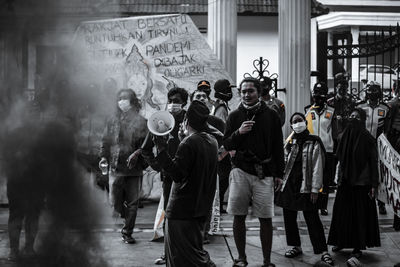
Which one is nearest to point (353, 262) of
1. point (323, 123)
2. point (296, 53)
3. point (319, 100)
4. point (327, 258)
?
point (327, 258)

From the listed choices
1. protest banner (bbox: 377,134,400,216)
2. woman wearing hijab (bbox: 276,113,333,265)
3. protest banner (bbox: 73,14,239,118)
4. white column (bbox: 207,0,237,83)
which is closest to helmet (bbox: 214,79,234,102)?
protest banner (bbox: 73,14,239,118)

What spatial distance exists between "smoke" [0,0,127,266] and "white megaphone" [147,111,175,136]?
836mm

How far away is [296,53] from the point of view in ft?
39.5

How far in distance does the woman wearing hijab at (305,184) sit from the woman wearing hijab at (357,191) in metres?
0.28

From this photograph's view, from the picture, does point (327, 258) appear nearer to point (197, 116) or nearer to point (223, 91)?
point (197, 116)

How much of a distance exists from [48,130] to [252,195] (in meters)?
2.34

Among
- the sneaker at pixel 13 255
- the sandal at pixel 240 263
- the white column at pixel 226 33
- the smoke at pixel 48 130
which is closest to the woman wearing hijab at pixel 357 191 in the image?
the sandal at pixel 240 263

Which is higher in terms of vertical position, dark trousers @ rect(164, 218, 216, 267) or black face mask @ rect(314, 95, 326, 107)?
black face mask @ rect(314, 95, 326, 107)

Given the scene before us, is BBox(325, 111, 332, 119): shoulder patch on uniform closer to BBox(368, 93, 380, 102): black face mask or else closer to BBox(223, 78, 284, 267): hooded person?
BBox(368, 93, 380, 102): black face mask

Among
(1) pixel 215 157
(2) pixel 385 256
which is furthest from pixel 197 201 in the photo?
(2) pixel 385 256

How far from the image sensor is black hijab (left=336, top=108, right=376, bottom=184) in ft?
24.6

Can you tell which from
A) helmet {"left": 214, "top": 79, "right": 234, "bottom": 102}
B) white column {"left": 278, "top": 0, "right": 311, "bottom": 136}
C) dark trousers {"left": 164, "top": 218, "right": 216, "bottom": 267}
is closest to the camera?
dark trousers {"left": 164, "top": 218, "right": 216, "bottom": 267}

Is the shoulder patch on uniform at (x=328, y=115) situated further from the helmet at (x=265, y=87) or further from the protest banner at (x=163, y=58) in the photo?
the protest banner at (x=163, y=58)

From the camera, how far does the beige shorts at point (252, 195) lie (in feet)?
23.2
